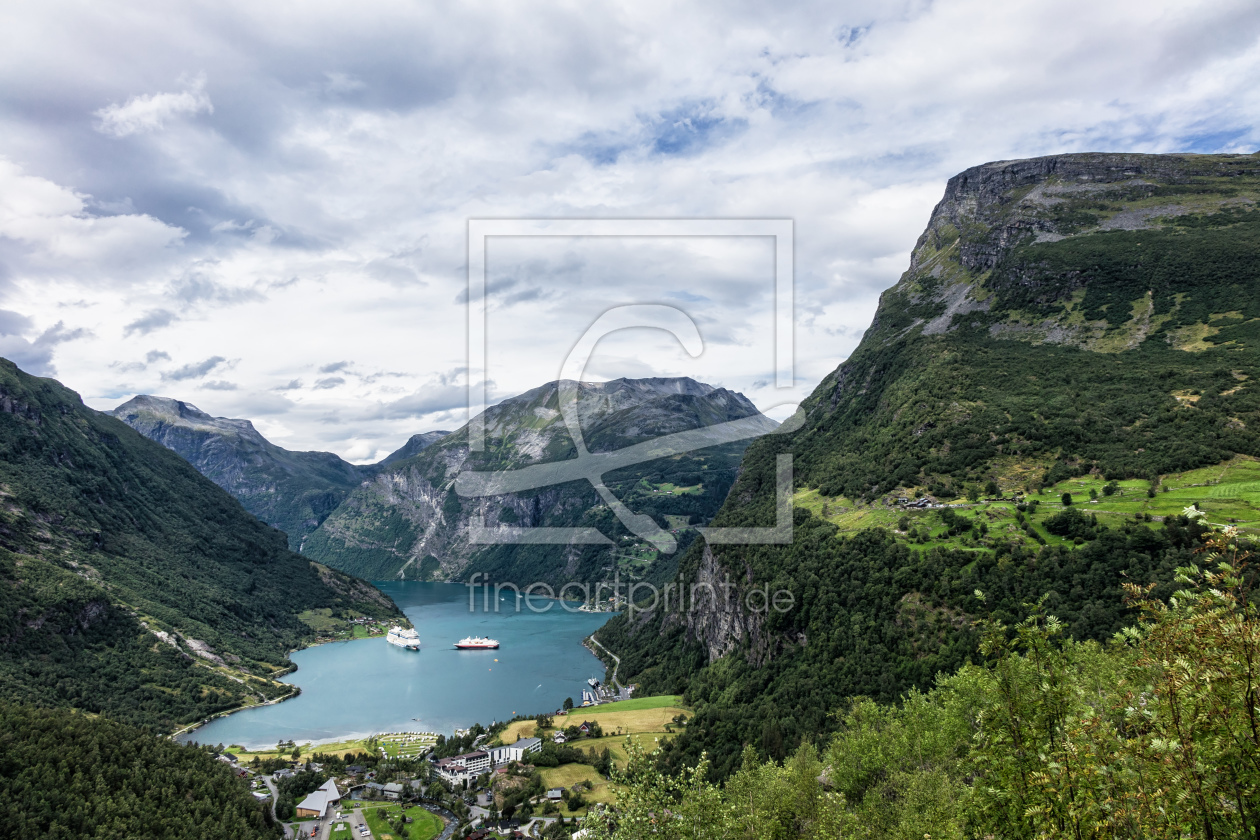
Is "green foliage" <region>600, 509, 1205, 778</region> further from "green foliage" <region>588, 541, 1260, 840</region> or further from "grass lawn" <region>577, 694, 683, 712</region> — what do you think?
"green foliage" <region>588, 541, 1260, 840</region>

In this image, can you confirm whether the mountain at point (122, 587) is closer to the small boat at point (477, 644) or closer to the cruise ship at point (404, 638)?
the cruise ship at point (404, 638)

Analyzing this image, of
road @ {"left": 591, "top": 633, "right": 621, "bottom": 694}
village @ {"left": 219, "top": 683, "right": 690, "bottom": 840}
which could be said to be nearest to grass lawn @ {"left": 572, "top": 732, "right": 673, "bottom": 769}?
village @ {"left": 219, "top": 683, "right": 690, "bottom": 840}

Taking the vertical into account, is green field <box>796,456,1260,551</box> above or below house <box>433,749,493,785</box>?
above

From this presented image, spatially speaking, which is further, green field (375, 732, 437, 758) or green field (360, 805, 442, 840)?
green field (375, 732, 437, 758)

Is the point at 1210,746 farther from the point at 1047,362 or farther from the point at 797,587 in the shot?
the point at 1047,362

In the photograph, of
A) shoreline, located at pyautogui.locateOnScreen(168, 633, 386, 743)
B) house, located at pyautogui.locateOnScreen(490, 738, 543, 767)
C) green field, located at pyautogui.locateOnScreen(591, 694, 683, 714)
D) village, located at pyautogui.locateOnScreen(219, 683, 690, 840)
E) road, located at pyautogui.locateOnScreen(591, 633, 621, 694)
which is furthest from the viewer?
road, located at pyautogui.locateOnScreen(591, 633, 621, 694)

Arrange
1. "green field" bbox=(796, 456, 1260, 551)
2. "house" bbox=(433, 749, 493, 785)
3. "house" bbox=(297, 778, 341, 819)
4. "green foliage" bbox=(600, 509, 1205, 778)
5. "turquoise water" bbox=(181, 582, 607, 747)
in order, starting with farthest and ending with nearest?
"turquoise water" bbox=(181, 582, 607, 747) → "house" bbox=(433, 749, 493, 785) → "house" bbox=(297, 778, 341, 819) → "green field" bbox=(796, 456, 1260, 551) → "green foliage" bbox=(600, 509, 1205, 778)

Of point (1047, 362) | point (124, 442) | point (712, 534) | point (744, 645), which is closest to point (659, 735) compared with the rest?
point (744, 645)
